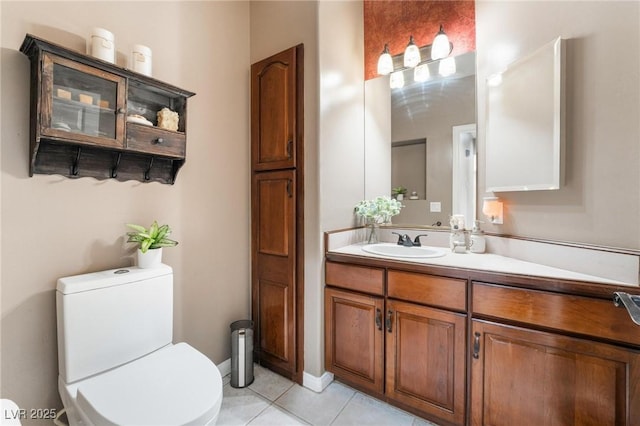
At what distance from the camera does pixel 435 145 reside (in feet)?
6.53

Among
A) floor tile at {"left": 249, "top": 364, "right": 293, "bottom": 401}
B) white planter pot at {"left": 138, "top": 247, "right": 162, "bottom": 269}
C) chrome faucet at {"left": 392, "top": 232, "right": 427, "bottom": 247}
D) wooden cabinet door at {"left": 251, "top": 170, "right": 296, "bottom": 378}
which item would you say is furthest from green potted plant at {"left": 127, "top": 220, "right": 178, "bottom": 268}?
chrome faucet at {"left": 392, "top": 232, "right": 427, "bottom": 247}

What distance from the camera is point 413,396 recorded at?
1477 mm

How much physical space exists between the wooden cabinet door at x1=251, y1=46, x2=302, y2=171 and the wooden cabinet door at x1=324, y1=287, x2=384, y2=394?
3.11 feet

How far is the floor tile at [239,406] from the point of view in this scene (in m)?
1.52

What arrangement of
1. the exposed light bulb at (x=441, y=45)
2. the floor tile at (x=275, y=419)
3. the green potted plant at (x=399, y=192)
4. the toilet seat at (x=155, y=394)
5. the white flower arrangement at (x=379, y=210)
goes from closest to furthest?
1. the toilet seat at (x=155, y=394)
2. the floor tile at (x=275, y=419)
3. the exposed light bulb at (x=441, y=45)
4. the white flower arrangement at (x=379, y=210)
5. the green potted plant at (x=399, y=192)

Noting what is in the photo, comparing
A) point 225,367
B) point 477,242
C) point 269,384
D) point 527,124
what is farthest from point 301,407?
point 527,124

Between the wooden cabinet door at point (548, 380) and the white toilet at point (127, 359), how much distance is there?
1.18 meters

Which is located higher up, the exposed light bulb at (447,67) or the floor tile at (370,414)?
the exposed light bulb at (447,67)

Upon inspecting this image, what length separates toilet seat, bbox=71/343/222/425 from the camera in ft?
3.01

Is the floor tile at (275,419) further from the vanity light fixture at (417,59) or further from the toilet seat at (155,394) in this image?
the vanity light fixture at (417,59)

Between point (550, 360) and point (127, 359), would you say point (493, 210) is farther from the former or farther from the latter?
point (127, 359)

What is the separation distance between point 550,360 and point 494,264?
0.44 metres

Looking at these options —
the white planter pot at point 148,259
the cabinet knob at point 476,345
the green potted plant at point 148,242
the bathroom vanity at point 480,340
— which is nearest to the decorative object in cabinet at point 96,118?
the green potted plant at point 148,242

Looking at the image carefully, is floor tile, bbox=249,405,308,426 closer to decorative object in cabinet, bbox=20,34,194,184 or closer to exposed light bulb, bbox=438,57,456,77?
decorative object in cabinet, bbox=20,34,194,184
